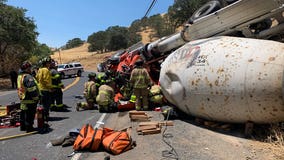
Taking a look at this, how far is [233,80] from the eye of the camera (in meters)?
7.20

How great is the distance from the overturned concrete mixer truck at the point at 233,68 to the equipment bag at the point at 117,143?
6.76 feet

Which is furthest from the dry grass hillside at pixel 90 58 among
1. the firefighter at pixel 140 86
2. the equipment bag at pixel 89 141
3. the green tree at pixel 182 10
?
the equipment bag at pixel 89 141

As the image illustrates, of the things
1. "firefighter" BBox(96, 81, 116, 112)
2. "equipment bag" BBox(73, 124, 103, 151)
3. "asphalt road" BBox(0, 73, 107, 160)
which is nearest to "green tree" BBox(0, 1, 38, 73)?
"firefighter" BBox(96, 81, 116, 112)

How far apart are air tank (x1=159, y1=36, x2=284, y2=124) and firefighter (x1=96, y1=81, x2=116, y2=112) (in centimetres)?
369

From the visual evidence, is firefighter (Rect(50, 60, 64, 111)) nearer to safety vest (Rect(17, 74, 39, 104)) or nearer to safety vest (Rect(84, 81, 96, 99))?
safety vest (Rect(84, 81, 96, 99))

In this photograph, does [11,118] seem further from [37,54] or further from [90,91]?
[37,54]

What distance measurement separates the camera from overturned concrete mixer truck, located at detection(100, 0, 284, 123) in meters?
6.82

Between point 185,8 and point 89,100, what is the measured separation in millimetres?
42247

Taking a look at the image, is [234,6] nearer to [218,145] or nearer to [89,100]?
[218,145]

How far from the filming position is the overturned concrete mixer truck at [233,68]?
22.4 feet

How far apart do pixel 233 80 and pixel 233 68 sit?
25 centimetres

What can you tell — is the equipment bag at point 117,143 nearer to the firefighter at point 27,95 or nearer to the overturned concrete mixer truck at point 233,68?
the overturned concrete mixer truck at point 233,68

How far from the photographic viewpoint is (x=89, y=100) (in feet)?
43.2

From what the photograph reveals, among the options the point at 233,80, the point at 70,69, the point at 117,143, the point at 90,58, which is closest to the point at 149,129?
the point at 117,143
